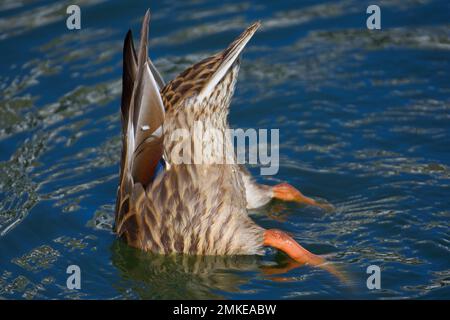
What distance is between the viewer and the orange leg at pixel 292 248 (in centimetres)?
623

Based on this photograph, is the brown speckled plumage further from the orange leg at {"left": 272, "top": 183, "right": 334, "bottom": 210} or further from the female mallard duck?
the orange leg at {"left": 272, "top": 183, "right": 334, "bottom": 210}

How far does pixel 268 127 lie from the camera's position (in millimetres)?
8211

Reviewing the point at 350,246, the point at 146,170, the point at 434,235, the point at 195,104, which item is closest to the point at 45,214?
the point at 146,170

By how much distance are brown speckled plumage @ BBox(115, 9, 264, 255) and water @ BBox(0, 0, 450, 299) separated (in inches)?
7.2

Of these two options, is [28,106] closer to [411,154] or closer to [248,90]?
[248,90]

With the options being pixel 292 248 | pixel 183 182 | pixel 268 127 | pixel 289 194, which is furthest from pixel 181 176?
pixel 268 127

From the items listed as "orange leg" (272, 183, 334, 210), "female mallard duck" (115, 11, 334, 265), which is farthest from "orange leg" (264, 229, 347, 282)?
"orange leg" (272, 183, 334, 210)

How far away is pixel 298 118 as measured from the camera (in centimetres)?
827

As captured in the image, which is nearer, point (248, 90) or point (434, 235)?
point (434, 235)

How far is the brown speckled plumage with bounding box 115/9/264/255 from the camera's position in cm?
604

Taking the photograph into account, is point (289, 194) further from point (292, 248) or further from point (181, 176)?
point (181, 176)

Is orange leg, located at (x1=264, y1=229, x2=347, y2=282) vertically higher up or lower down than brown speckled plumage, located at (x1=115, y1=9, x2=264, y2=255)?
lower down

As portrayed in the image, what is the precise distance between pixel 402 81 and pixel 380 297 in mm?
3405

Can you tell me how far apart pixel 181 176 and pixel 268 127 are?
2.23m
